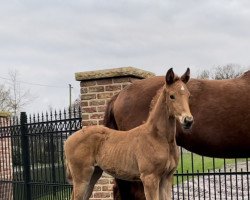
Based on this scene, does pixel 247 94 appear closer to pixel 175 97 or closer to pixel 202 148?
pixel 202 148

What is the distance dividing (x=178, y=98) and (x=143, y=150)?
541 millimetres

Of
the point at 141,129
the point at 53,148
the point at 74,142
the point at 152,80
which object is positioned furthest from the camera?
the point at 53,148

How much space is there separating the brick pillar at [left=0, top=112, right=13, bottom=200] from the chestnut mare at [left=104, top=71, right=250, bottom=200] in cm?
506

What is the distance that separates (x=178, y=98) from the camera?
3.03 m

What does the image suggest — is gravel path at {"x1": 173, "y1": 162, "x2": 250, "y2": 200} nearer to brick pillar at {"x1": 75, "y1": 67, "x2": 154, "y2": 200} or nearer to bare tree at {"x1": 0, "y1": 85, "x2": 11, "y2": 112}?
brick pillar at {"x1": 75, "y1": 67, "x2": 154, "y2": 200}

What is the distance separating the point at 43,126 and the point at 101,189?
6.67ft

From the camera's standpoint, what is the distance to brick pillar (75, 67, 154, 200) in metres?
5.82

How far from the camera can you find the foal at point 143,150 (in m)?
3.11

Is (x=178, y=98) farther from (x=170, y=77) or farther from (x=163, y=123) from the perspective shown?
(x=163, y=123)

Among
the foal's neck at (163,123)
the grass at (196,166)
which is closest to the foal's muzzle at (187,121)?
the foal's neck at (163,123)

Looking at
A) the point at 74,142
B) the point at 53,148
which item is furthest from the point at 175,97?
the point at 53,148

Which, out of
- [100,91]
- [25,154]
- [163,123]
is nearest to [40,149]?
[25,154]

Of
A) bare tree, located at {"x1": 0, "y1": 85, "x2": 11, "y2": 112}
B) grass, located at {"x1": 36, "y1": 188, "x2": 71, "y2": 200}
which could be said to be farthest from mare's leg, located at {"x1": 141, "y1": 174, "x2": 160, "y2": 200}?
bare tree, located at {"x1": 0, "y1": 85, "x2": 11, "y2": 112}

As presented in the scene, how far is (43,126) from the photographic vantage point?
7438mm
